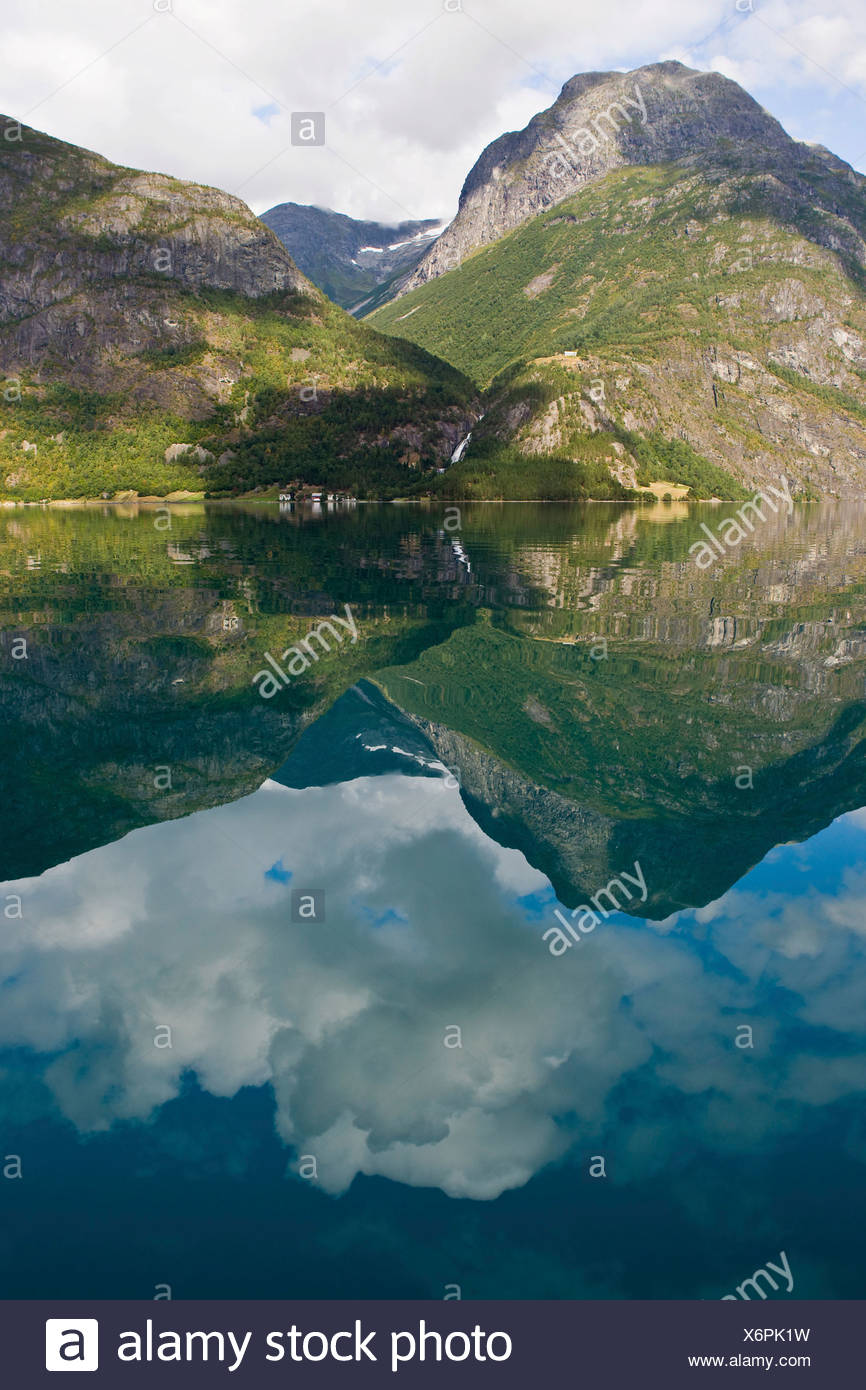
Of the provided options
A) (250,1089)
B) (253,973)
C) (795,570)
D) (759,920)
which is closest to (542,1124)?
(250,1089)

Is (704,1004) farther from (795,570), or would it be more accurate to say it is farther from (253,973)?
(795,570)
